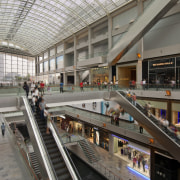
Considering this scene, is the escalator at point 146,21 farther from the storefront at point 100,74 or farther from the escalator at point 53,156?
the escalator at point 53,156

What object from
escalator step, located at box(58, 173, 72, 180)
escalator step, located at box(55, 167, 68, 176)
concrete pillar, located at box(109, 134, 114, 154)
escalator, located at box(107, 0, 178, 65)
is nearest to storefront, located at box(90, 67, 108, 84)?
escalator, located at box(107, 0, 178, 65)

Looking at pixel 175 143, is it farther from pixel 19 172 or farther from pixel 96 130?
pixel 96 130

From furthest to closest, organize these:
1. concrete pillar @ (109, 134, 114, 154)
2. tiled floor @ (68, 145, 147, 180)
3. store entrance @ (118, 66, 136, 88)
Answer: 1. store entrance @ (118, 66, 136, 88)
2. concrete pillar @ (109, 134, 114, 154)
3. tiled floor @ (68, 145, 147, 180)

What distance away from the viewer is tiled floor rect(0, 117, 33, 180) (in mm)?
9530

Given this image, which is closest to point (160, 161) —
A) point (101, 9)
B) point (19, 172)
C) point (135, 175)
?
point (135, 175)

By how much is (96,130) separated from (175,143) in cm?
1359

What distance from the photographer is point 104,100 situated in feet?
59.9

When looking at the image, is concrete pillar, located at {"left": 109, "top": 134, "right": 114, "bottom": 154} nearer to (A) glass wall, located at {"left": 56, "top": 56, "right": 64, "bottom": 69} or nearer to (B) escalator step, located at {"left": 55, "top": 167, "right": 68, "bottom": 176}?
(B) escalator step, located at {"left": 55, "top": 167, "right": 68, "bottom": 176}

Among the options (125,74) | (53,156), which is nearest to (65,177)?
(53,156)

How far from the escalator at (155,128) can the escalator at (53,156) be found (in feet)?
21.0

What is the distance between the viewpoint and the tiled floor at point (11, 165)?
9530 mm

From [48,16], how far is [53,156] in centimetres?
3202

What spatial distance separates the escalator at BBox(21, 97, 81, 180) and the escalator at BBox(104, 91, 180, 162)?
21.0ft

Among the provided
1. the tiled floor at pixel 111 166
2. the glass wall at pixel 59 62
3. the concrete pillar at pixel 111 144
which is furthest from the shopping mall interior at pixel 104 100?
the glass wall at pixel 59 62
